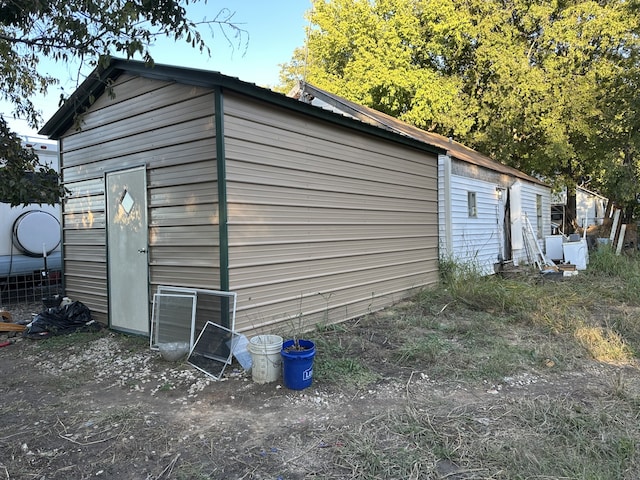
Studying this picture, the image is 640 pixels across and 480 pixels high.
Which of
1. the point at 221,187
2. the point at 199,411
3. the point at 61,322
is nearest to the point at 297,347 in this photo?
the point at 199,411

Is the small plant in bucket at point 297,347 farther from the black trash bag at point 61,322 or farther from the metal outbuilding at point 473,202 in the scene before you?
the metal outbuilding at point 473,202

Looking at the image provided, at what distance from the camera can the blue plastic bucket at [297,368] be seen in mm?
3736

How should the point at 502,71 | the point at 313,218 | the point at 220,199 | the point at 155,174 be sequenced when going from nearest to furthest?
the point at 220,199 < the point at 155,174 < the point at 313,218 < the point at 502,71

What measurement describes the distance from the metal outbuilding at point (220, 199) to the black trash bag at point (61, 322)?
0.69 feet

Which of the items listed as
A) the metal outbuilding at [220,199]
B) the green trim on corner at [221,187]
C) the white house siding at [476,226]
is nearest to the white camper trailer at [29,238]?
the metal outbuilding at [220,199]

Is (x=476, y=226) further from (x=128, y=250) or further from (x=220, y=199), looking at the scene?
(x=128, y=250)

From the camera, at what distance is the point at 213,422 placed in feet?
10.6

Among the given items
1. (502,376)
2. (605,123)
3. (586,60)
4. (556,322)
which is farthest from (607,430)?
(586,60)

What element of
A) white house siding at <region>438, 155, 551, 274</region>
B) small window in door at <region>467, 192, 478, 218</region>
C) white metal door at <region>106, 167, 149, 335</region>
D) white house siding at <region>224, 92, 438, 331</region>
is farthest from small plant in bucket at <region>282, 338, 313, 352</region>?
small window in door at <region>467, 192, 478, 218</region>

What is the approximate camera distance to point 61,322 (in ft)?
18.8

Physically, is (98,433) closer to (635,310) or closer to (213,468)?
(213,468)

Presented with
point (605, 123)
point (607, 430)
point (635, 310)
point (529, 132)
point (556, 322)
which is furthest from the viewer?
point (529, 132)

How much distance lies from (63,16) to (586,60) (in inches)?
627

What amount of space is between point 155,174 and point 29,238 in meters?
4.17
